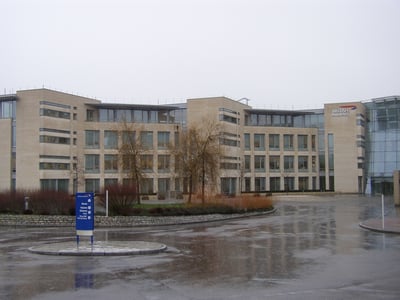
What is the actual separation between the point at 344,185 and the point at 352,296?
79352mm

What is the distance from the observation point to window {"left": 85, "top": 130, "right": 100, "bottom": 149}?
3029 inches

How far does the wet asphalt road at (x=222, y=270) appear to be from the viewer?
37.0 feet

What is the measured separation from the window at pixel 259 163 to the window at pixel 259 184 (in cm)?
156

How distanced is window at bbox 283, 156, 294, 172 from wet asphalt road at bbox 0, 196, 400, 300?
67209 millimetres

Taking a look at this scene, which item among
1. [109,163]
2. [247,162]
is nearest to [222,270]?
[109,163]

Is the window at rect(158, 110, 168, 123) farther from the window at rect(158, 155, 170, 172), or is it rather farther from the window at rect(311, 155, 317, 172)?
the window at rect(311, 155, 317, 172)

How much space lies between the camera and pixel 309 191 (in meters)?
90.1

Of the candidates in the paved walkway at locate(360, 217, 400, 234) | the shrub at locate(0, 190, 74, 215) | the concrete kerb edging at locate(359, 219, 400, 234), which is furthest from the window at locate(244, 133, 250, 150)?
the concrete kerb edging at locate(359, 219, 400, 234)

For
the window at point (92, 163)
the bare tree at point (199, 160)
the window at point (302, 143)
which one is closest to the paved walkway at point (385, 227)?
the bare tree at point (199, 160)

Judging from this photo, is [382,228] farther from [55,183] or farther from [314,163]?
[314,163]

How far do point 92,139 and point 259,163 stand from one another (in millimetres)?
29163

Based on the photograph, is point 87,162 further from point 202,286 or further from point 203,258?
point 202,286

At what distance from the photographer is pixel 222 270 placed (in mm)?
14445

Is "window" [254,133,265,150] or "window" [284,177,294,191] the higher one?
"window" [254,133,265,150]
